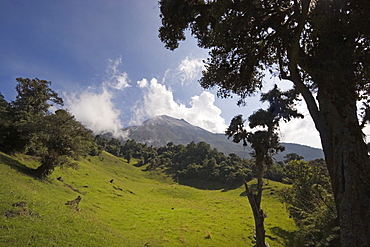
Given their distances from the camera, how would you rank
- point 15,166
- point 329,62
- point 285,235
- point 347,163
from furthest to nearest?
point 285,235
point 15,166
point 329,62
point 347,163

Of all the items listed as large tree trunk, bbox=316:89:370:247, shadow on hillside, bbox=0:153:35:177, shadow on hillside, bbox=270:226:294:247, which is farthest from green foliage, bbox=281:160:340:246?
shadow on hillside, bbox=0:153:35:177

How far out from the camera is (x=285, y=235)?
36406mm

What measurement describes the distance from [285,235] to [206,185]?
7587cm

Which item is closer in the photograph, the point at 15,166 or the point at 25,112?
the point at 15,166

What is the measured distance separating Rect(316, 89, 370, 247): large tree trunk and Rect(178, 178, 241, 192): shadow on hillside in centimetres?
9471

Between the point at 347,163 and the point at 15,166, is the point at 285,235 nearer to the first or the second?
the point at 347,163

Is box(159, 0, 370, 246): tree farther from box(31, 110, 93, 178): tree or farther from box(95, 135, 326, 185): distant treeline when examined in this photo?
box(95, 135, 326, 185): distant treeline

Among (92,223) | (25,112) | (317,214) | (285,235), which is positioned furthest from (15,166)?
(285,235)

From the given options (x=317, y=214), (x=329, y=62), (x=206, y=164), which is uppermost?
(x=329, y=62)

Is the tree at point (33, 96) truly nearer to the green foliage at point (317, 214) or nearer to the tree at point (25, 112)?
→ the tree at point (25, 112)

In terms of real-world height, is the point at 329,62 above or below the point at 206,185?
above

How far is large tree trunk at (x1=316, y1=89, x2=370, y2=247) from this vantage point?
500cm

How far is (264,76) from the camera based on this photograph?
42.9ft

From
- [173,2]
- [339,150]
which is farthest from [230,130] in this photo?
[339,150]
